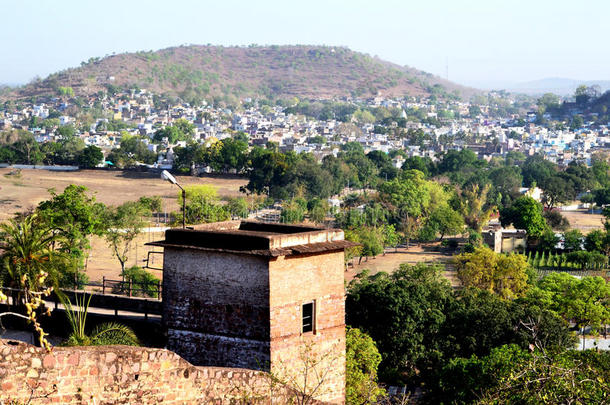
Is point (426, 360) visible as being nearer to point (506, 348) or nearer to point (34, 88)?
point (506, 348)

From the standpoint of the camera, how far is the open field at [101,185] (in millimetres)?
52312

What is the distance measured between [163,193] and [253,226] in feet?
154

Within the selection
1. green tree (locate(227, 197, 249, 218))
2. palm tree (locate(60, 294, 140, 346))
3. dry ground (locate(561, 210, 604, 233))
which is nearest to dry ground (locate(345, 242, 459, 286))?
green tree (locate(227, 197, 249, 218))

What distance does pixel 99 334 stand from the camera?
11.9m

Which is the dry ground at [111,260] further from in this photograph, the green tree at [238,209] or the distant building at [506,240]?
the distant building at [506,240]

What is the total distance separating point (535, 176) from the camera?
66.6m

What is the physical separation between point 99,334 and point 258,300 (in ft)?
9.72

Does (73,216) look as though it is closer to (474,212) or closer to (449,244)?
(449,244)

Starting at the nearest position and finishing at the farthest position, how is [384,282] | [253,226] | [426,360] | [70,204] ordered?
[253,226]
[426,360]
[384,282]
[70,204]

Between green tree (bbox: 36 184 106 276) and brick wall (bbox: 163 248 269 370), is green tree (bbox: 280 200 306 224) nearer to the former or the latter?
green tree (bbox: 36 184 106 276)

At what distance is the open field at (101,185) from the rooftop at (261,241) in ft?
126

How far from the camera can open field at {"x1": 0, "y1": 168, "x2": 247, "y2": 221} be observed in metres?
52.3

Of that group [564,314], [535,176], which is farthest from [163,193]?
[564,314]

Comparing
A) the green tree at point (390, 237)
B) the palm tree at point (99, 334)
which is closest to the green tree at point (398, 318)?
the palm tree at point (99, 334)
